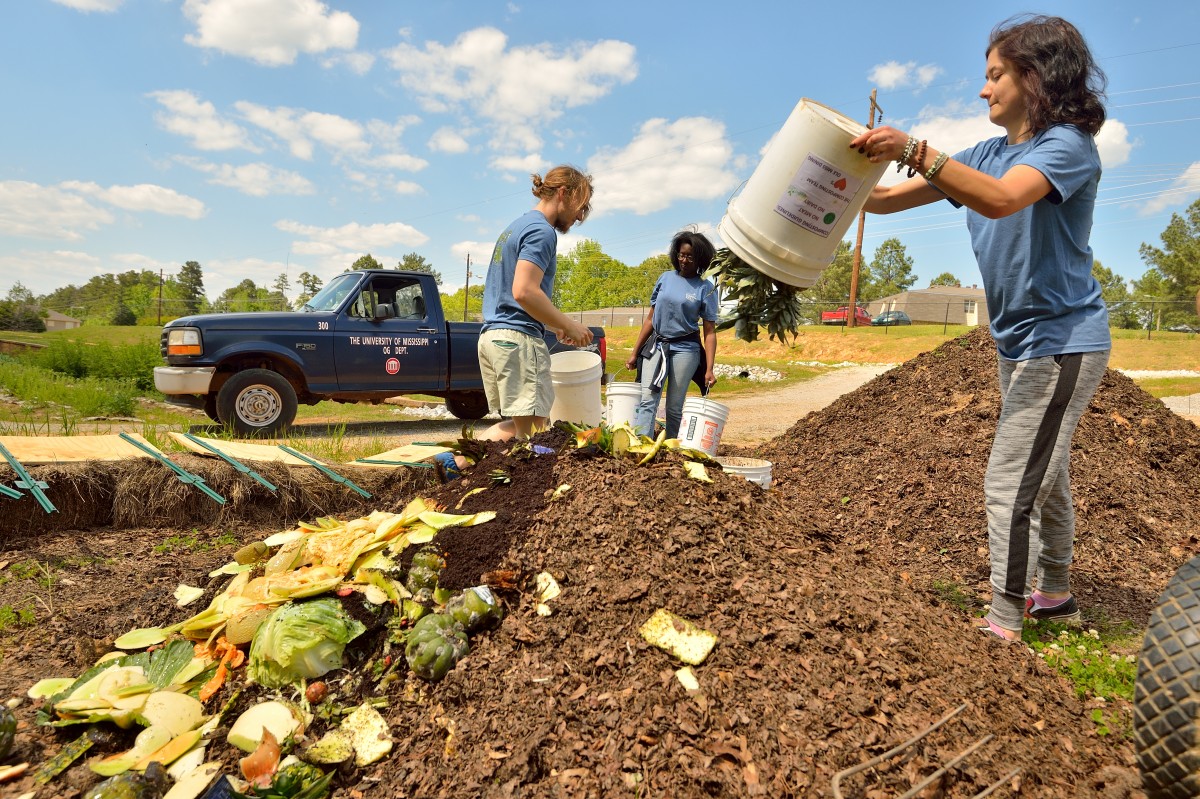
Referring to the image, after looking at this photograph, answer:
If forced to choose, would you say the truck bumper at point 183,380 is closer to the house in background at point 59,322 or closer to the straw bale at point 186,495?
the straw bale at point 186,495

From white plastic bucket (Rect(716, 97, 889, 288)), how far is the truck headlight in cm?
688

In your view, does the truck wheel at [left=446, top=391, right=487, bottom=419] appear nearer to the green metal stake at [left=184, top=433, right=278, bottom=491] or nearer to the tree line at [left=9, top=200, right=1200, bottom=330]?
the green metal stake at [left=184, top=433, right=278, bottom=491]

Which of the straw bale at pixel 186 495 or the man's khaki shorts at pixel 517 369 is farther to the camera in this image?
the man's khaki shorts at pixel 517 369

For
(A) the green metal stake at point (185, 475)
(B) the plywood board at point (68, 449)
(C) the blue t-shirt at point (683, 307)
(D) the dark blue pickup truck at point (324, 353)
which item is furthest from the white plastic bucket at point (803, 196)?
(D) the dark blue pickup truck at point (324, 353)

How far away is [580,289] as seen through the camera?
74.2 m

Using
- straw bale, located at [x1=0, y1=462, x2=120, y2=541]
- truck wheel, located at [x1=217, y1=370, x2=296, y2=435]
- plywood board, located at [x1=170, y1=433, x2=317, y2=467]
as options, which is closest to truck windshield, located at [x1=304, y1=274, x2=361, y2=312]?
truck wheel, located at [x1=217, y1=370, x2=296, y2=435]

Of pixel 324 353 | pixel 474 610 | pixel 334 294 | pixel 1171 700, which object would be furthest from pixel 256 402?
pixel 1171 700

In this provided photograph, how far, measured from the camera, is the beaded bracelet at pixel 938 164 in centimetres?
237

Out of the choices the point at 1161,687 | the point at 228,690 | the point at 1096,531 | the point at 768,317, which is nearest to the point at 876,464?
the point at 1096,531

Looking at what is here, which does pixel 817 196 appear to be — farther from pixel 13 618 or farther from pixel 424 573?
pixel 13 618

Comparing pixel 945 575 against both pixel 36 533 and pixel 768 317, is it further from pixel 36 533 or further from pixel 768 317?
pixel 36 533

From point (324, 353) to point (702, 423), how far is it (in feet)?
18.6

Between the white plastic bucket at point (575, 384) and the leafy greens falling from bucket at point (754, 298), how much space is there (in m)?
1.30

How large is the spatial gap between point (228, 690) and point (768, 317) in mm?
2913
